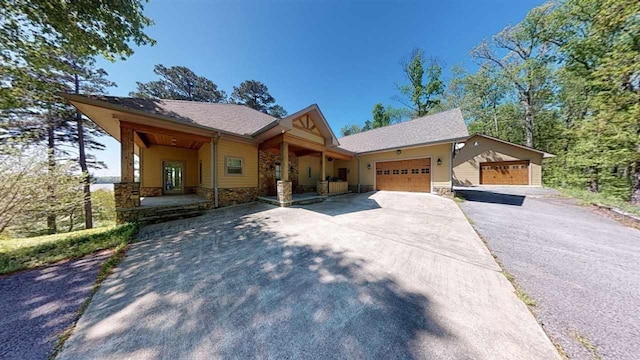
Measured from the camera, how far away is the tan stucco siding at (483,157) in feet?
47.4

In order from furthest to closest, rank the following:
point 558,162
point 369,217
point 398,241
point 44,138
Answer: point 558,162 → point 44,138 → point 369,217 → point 398,241

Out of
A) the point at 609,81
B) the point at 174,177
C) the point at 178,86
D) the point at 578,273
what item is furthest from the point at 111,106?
the point at 178,86

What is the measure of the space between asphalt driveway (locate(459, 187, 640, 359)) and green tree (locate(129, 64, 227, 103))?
2581cm

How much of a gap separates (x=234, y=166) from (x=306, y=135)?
360 centimetres

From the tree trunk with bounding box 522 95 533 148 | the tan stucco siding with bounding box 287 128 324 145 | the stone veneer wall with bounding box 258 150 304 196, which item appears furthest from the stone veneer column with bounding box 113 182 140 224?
the tree trunk with bounding box 522 95 533 148

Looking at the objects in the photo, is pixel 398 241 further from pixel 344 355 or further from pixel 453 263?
pixel 344 355

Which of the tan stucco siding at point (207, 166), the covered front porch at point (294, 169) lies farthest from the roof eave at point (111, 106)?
the covered front porch at point (294, 169)

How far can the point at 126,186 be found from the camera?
577cm

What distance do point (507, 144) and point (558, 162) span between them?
4356 mm

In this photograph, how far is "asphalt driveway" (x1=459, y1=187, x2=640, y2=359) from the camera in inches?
74.1

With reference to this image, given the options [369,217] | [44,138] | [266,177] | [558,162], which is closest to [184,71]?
[44,138]

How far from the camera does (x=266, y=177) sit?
32.8ft

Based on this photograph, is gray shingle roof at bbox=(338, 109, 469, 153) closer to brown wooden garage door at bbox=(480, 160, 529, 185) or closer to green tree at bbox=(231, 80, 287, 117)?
brown wooden garage door at bbox=(480, 160, 529, 185)

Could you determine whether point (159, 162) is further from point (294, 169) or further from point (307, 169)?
point (307, 169)
